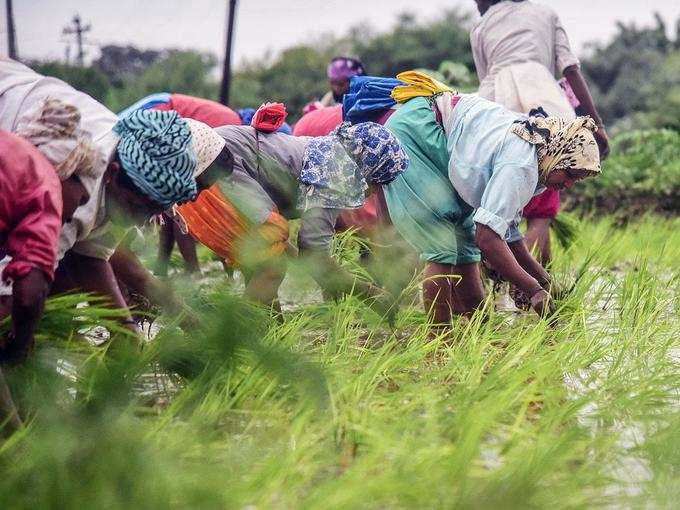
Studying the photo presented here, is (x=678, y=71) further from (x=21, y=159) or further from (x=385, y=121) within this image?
(x=21, y=159)

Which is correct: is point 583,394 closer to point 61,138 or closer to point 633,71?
point 61,138

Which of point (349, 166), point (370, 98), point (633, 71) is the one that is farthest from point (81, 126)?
point (633, 71)

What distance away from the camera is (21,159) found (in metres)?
2.31

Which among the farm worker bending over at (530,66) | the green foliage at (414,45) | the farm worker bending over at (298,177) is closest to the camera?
the farm worker bending over at (298,177)

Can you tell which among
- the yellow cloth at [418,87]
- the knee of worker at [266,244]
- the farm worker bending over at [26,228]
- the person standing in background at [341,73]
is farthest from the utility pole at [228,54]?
the farm worker bending over at [26,228]

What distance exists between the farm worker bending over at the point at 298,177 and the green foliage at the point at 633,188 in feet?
17.7

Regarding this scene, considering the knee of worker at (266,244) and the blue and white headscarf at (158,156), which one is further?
the blue and white headscarf at (158,156)

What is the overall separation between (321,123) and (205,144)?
5.23 ft

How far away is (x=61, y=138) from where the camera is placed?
257 cm

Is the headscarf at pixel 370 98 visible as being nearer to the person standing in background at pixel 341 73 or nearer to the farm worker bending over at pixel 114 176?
the farm worker bending over at pixel 114 176

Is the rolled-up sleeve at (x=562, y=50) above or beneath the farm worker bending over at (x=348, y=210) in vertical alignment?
above

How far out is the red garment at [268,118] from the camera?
3.94 metres

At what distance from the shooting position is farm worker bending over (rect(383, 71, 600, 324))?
355 centimetres

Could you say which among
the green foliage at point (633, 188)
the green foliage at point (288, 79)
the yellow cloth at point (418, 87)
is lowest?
the green foliage at point (288, 79)
